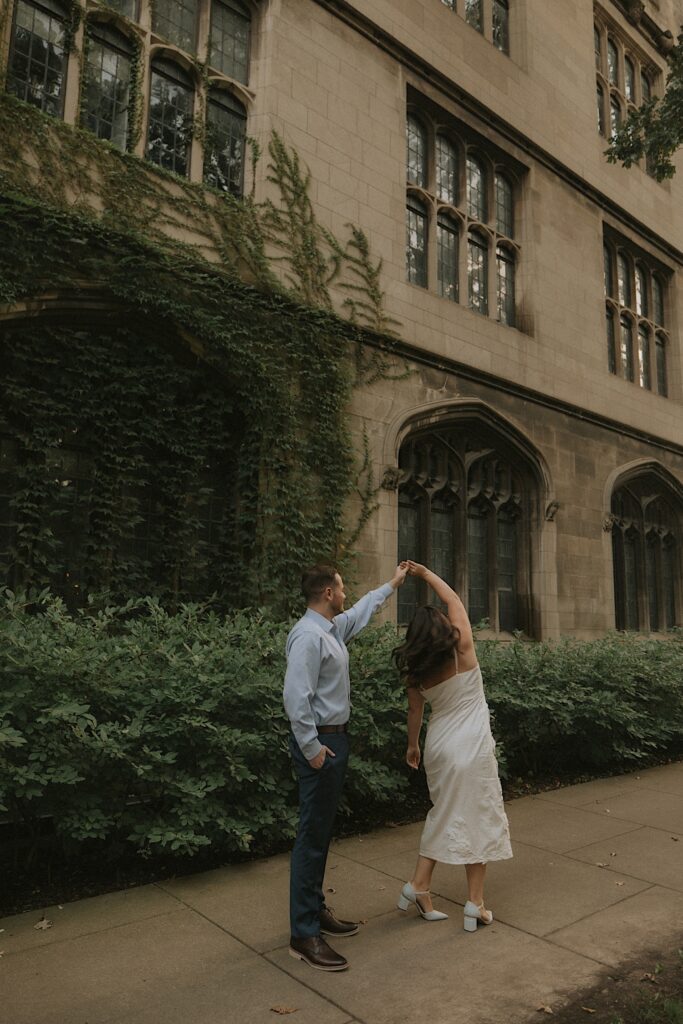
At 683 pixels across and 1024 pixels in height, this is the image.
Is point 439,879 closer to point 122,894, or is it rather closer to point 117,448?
point 122,894

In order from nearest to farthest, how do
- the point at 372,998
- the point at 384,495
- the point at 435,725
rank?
the point at 372,998
the point at 435,725
the point at 384,495

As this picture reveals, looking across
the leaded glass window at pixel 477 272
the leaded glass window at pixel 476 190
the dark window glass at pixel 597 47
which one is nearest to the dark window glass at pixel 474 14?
the leaded glass window at pixel 476 190

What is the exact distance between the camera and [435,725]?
3.96 metres

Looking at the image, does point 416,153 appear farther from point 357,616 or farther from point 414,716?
point 414,716

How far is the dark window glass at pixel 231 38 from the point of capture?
902cm

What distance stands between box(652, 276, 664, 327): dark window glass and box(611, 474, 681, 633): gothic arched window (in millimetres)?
3830

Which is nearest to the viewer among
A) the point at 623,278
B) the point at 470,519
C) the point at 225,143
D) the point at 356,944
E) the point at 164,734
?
the point at 356,944

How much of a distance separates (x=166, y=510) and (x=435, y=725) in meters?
4.82

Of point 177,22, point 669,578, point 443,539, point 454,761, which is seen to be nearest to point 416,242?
point 177,22

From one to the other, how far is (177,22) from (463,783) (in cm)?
911

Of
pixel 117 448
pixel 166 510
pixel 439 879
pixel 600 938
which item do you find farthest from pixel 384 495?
pixel 600 938

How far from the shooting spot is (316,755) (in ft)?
10.8

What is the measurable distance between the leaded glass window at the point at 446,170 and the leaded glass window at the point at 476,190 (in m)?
0.29

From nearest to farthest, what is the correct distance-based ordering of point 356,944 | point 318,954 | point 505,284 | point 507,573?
point 318,954, point 356,944, point 507,573, point 505,284
